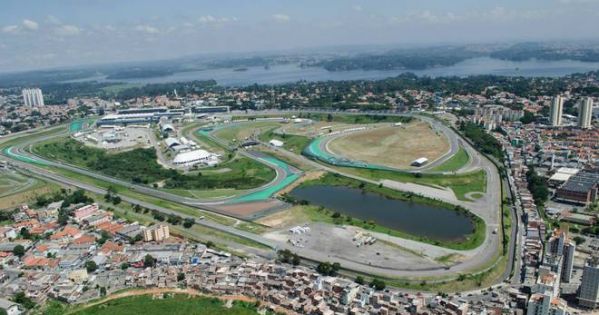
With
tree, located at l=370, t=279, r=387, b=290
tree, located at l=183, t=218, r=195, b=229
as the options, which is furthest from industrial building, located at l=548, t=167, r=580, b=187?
tree, located at l=183, t=218, r=195, b=229

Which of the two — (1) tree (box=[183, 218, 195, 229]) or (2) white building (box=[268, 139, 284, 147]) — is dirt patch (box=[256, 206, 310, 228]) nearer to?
(1) tree (box=[183, 218, 195, 229])

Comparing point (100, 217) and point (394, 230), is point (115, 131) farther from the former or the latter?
point (394, 230)

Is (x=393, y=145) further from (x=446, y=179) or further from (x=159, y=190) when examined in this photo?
(x=159, y=190)

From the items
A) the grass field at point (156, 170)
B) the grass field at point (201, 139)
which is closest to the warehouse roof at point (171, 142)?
the grass field at point (156, 170)

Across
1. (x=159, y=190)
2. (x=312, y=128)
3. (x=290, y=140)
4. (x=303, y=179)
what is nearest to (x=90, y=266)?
(x=159, y=190)

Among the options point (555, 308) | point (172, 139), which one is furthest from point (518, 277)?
point (172, 139)
